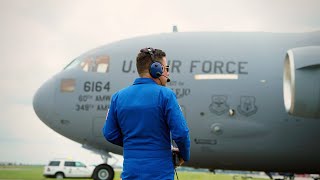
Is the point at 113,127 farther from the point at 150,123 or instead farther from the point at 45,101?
the point at 45,101

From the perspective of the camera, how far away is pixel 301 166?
1270 centimetres

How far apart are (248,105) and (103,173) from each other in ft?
13.1

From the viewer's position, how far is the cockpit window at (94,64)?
13.6 m

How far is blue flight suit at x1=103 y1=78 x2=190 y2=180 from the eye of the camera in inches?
166

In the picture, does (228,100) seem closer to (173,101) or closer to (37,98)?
(37,98)

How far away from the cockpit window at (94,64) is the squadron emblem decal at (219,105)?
2877mm

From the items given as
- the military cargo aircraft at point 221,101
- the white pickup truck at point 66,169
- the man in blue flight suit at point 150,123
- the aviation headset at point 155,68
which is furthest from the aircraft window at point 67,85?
the white pickup truck at point 66,169

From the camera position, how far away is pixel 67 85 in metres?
13.7

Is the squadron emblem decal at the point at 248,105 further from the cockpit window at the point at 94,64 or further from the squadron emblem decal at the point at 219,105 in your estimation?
the cockpit window at the point at 94,64

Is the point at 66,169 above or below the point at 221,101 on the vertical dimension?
below

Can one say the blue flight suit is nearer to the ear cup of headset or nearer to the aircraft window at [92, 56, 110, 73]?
the ear cup of headset

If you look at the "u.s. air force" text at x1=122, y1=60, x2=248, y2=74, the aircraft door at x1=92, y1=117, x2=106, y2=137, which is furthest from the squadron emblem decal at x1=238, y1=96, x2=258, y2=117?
the aircraft door at x1=92, y1=117, x2=106, y2=137

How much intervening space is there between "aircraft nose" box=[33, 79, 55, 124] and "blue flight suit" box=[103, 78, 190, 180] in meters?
9.45

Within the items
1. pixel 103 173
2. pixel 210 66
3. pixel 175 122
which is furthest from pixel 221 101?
pixel 175 122
